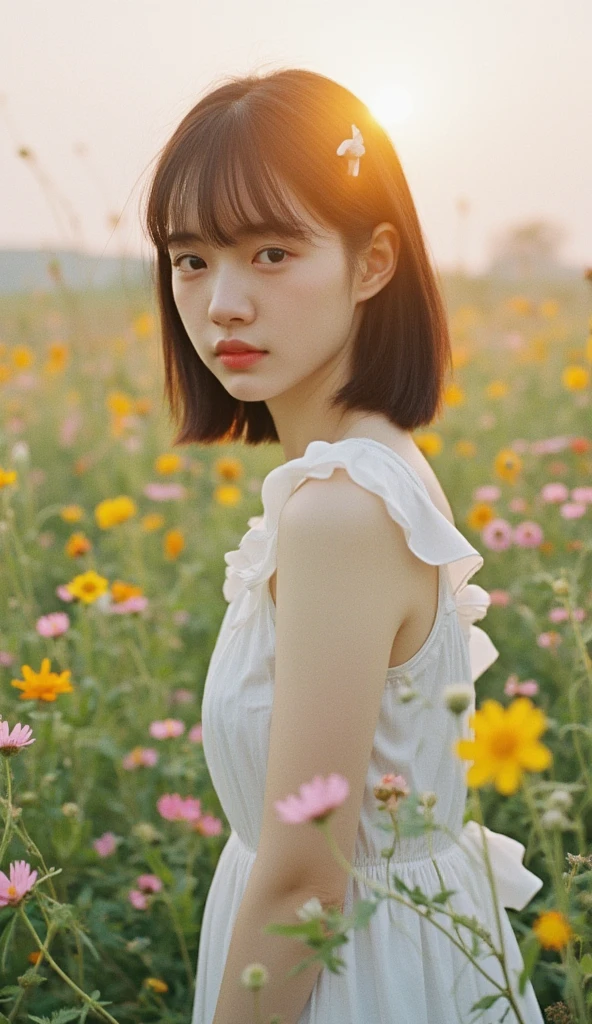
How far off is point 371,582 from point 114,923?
2.87 ft

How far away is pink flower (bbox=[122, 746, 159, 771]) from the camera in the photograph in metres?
1.70

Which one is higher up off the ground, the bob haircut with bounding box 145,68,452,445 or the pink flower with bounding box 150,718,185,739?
the bob haircut with bounding box 145,68,452,445

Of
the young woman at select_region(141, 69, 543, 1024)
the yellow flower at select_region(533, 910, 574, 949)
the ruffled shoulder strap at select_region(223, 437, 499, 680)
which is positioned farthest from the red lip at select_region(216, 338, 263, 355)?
the yellow flower at select_region(533, 910, 574, 949)

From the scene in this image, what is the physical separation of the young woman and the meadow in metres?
0.15

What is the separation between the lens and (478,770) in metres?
0.56

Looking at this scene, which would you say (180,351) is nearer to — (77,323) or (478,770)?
(478,770)

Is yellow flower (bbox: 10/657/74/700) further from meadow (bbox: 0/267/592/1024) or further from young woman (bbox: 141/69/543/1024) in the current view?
young woman (bbox: 141/69/543/1024)

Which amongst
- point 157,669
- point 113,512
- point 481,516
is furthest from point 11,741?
point 481,516

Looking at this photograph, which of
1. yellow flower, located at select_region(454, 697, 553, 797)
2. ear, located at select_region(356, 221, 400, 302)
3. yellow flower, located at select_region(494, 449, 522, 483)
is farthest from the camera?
yellow flower, located at select_region(494, 449, 522, 483)

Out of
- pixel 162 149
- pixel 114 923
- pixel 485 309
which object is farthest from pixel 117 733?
pixel 485 309

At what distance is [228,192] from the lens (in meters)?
1.01

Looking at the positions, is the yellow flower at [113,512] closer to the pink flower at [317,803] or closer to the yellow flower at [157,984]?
the yellow flower at [157,984]

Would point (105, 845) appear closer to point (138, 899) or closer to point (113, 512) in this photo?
point (138, 899)

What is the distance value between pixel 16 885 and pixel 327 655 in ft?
1.14
